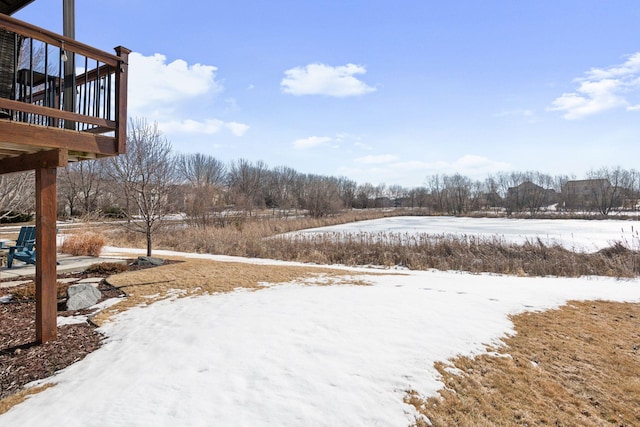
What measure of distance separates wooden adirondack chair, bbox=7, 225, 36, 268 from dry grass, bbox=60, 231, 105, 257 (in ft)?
6.11

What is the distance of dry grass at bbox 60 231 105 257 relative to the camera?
9.88 metres

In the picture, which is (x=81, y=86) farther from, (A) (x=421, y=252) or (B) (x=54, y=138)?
(A) (x=421, y=252)

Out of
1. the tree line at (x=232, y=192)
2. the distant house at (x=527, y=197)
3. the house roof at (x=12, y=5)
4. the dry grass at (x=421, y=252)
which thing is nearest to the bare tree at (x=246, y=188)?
the tree line at (x=232, y=192)

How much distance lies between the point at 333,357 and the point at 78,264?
7.01 m

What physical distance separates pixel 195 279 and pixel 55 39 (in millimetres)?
4768

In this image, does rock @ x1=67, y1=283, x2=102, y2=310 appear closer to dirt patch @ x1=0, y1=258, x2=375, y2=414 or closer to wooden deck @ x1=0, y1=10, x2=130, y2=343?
dirt patch @ x1=0, y1=258, x2=375, y2=414

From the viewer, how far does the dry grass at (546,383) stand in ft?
9.42

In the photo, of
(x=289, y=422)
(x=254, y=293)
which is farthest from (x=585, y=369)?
(x=254, y=293)

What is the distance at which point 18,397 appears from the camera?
112 inches

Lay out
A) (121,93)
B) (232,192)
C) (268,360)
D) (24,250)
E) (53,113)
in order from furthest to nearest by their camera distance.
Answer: (232,192)
(24,250)
(121,93)
(53,113)
(268,360)

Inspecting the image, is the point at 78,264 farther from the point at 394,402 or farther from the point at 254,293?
the point at 394,402

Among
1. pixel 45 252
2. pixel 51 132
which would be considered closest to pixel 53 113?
pixel 51 132

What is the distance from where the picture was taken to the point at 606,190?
4472cm

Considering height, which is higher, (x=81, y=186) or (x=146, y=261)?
(x=81, y=186)
